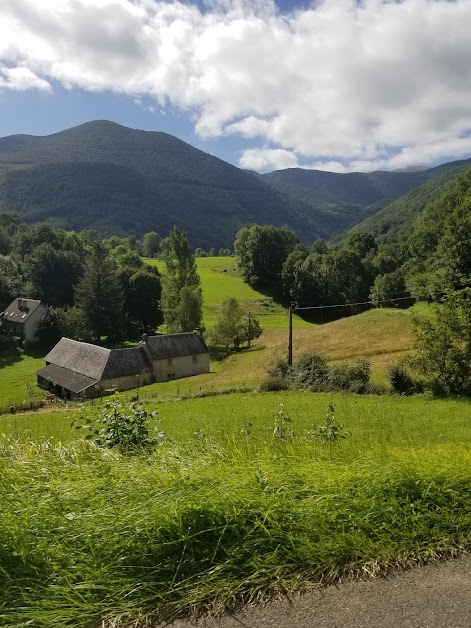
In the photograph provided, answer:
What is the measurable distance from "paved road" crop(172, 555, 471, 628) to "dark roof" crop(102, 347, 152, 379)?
38871 millimetres

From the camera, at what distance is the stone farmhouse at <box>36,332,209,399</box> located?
39.8 m

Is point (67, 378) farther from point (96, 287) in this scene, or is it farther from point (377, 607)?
point (377, 607)

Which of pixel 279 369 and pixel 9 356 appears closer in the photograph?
pixel 279 369

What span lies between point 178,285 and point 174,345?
43.2ft

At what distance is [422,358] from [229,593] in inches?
821

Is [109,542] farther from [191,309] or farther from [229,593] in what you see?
[191,309]

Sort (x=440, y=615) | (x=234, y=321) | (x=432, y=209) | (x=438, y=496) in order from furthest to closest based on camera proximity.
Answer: (x=432, y=209) < (x=234, y=321) < (x=438, y=496) < (x=440, y=615)

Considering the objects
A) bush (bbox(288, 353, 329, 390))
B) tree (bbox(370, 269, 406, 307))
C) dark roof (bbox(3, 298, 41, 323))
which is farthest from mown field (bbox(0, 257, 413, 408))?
tree (bbox(370, 269, 406, 307))

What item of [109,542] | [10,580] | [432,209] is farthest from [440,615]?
[432,209]

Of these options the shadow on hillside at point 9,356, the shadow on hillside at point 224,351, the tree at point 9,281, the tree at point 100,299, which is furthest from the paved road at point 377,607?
the tree at point 9,281

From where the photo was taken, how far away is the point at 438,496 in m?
3.70

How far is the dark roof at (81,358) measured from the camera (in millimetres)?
40781

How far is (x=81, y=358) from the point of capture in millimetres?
43500

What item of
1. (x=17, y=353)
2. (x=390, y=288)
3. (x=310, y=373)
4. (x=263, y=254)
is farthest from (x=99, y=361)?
(x=263, y=254)
